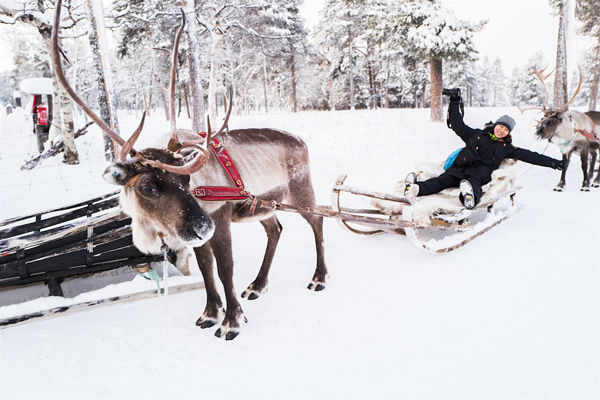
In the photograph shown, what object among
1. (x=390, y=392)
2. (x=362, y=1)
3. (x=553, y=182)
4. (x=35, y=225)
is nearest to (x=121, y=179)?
(x=35, y=225)

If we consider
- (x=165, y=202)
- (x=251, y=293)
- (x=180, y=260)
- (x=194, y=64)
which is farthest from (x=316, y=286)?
(x=194, y=64)

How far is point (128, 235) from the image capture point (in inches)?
126

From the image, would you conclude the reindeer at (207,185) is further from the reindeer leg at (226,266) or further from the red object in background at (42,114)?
the red object in background at (42,114)

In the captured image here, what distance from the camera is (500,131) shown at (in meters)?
4.99

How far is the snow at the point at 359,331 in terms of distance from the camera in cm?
225

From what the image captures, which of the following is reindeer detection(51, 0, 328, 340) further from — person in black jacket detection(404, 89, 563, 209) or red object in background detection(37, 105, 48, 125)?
red object in background detection(37, 105, 48, 125)

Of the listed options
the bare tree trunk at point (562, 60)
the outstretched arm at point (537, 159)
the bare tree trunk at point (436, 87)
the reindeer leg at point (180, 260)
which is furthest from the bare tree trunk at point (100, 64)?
the bare tree trunk at point (562, 60)

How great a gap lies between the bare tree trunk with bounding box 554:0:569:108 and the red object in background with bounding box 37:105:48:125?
631 inches

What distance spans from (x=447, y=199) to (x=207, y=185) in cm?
339

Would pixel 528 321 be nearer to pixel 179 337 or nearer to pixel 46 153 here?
pixel 179 337

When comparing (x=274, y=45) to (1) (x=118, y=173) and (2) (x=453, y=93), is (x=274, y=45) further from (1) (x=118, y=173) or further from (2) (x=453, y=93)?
(1) (x=118, y=173)

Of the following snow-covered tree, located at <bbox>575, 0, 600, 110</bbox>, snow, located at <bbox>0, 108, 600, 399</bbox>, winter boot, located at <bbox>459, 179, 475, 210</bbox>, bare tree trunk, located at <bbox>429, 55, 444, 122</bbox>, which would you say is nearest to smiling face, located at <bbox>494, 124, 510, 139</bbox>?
winter boot, located at <bbox>459, 179, 475, 210</bbox>

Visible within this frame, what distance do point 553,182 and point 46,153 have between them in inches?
508

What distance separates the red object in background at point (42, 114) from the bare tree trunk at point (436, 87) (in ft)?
45.5
